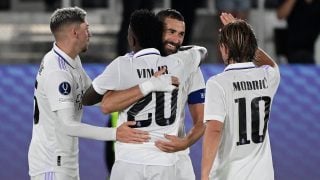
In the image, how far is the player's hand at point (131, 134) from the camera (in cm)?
538

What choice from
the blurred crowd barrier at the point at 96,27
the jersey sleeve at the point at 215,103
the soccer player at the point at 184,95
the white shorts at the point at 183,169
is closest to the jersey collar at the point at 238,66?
the jersey sleeve at the point at 215,103

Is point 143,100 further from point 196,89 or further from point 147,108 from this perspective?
point 196,89

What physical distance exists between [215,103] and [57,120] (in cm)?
104

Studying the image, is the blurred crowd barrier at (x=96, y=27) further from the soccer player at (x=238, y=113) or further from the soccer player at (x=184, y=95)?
the soccer player at (x=238, y=113)

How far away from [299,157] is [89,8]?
2.81 meters

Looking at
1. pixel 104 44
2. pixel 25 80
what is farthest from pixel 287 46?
pixel 25 80

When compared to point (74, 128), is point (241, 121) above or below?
above

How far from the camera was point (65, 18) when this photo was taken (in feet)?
18.9

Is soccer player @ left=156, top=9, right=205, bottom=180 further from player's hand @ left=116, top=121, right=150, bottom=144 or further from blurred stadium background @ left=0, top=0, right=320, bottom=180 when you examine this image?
blurred stadium background @ left=0, top=0, right=320, bottom=180

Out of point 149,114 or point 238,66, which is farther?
point 149,114

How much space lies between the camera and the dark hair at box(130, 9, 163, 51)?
17.5ft

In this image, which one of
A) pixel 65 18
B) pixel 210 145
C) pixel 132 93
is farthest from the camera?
pixel 65 18

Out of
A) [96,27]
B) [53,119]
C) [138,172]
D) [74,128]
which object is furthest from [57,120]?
[96,27]

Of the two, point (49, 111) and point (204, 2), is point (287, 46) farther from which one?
point (49, 111)
